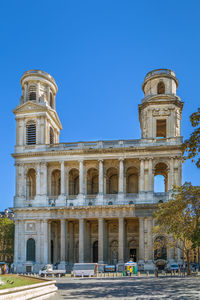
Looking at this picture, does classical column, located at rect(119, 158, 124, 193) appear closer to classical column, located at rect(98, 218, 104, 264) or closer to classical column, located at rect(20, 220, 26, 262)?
classical column, located at rect(98, 218, 104, 264)

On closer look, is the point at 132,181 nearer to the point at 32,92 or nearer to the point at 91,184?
the point at 91,184

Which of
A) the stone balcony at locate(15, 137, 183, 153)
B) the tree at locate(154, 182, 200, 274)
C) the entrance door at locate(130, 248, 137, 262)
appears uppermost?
the stone balcony at locate(15, 137, 183, 153)

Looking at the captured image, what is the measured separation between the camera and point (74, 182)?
58.1 metres

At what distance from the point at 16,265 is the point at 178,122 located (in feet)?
91.8

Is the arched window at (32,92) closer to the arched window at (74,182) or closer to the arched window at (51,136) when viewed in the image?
the arched window at (51,136)

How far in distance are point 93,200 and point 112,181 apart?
6.16m

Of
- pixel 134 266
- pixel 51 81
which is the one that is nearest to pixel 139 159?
pixel 134 266

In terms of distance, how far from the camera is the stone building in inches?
2000

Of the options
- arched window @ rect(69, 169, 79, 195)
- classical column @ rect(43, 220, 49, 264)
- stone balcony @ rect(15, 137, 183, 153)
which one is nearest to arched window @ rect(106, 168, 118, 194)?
stone balcony @ rect(15, 137, 183, 153)

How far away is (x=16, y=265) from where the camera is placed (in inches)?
2052

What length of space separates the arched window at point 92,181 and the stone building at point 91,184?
0.14 meters

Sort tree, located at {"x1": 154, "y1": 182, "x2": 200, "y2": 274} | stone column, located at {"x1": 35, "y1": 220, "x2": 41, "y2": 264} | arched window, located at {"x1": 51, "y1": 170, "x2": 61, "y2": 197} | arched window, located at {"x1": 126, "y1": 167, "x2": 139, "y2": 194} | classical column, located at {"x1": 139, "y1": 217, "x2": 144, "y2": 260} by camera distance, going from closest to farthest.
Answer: tree, located at {"x1": 154, "y1": 182, "x2": 200, "y2": 274} → classical column, located at {"x1": 139, "y1": 217, "x2": 144, "y2": 260} → stone column, located at {"x1": 35, "y1": 220, "x2": 41, "y2": 264} → arched window, located at {"x1": 51, "y1": 170, "x2": 61, "y2": 197} → arched window, located at {"x1": 126, "y1": 167, "x2": 139, "y2": 194}

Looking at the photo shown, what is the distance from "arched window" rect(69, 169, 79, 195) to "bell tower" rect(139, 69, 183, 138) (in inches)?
427

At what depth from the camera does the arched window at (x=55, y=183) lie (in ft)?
183
